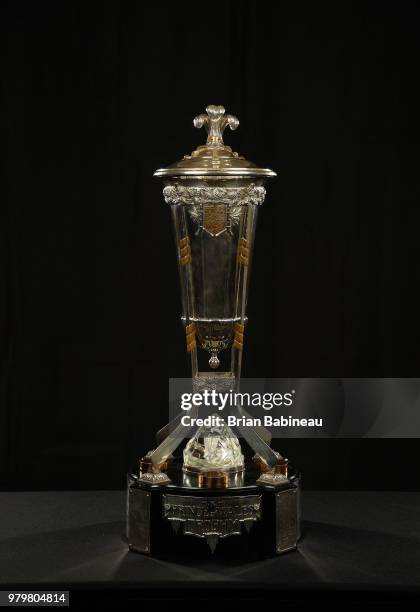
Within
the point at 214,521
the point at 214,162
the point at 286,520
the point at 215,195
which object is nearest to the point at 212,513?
the point at 214,521

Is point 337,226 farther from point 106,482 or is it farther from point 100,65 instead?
point 106,482

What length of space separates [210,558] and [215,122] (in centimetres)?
145

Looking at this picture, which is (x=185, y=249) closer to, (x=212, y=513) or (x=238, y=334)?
(x=238, y=334)

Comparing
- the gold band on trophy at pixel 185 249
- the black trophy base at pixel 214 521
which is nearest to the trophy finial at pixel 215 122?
the gold band on trophy at pixel 185 249

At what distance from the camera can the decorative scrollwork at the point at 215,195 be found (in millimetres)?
3379

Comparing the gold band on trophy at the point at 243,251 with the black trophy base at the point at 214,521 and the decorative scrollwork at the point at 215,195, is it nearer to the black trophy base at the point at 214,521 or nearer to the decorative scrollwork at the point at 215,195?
the decorative scrollwork at the point at 215,195

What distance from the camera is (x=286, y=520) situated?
3412 mm

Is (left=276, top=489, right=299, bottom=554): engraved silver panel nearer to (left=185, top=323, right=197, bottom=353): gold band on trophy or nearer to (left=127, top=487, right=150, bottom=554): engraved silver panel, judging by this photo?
(left=127, top=487, right=150, bottom=554): engraved silver panel

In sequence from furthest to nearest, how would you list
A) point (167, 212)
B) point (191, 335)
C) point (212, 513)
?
point (167, 212) → point (191, 335) → point (212, 513)

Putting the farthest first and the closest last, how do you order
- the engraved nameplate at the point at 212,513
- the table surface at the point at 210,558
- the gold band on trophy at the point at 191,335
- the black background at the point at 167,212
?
the black background at the point at 167,212
the gold band on trophy at the point at 191,335
the engraved nameplate at the point at 212,513
the table surface at the point at 210,558

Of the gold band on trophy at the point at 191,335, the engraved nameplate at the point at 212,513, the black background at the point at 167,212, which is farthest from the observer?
the black background at the point at 167,212

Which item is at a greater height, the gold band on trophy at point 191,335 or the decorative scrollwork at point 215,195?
the decorative scrollwork at point 215,195

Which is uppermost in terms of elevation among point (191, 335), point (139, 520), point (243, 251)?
point (243, 251)

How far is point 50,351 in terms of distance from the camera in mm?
4219
